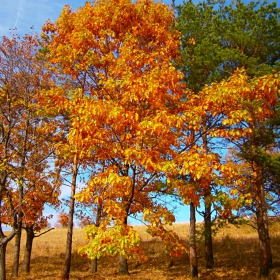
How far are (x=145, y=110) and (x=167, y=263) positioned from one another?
1251cm

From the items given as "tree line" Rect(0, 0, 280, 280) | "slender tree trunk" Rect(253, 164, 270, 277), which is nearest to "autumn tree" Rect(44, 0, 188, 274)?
"tree line" Rect(0, 0, 280, 280)

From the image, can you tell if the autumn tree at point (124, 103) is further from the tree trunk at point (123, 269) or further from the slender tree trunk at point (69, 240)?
the tree trunk at point (123, 269)

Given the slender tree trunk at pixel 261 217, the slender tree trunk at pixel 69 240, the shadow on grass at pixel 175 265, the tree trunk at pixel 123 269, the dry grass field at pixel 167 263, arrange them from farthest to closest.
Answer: the tree trunk at pixel 123 269
the dry grass field at pixel 167 263
the shadow on grass at pixel 175 265
the slender tree trunk at pixel 69 240
the slender tree trunk at pixel 261 217

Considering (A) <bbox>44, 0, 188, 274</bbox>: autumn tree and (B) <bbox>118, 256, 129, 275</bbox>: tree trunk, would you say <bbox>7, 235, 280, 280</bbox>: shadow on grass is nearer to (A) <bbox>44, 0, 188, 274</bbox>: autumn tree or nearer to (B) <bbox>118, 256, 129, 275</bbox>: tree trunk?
(B) <bbox>118, 256, 129, 275</bbox>: tree trunk

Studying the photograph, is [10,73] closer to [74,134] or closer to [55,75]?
[55,75]

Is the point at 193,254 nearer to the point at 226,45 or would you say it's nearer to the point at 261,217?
the point at 261,217

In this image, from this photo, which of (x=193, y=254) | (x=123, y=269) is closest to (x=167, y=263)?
(x=123, y=269)

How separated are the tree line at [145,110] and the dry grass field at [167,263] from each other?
41.8 inches

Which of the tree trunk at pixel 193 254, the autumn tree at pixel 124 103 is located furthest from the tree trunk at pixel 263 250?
the autumn tree at pixel 124 103

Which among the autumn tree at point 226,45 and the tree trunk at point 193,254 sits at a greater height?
the autumn tree at point 226,45

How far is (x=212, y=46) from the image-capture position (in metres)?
13.4

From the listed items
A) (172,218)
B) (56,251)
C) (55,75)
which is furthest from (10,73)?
(56,251)

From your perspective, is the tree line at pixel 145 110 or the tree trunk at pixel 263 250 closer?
the tree line at pixel 145 110

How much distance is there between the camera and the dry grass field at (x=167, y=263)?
14228 millimetres
